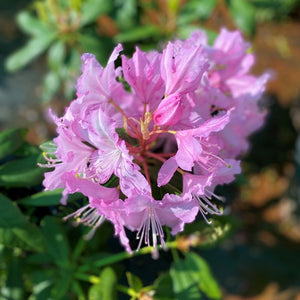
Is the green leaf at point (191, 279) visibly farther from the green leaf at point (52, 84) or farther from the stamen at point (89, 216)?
the green leaf at point (52, 84)

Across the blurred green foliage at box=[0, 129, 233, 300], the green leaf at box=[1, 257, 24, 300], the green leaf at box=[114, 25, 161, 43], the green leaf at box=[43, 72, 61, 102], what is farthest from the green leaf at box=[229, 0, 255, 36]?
the green leaf at box=[1, 257, 24, 300]

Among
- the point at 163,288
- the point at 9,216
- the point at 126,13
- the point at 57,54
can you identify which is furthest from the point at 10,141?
the point at 126,13

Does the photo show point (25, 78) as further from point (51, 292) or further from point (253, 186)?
point (51, 292)

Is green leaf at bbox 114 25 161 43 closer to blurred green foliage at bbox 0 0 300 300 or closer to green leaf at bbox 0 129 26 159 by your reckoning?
blurred green foliage at bbox 0 0 300 300

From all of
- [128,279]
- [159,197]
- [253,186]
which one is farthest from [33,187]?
[253,186]

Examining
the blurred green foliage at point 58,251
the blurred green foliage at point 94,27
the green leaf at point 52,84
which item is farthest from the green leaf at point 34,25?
the blurred green foliage at point 58,251

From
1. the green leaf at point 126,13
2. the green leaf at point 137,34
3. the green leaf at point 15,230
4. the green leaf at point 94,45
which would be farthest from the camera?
the green leaf at point 126,13
